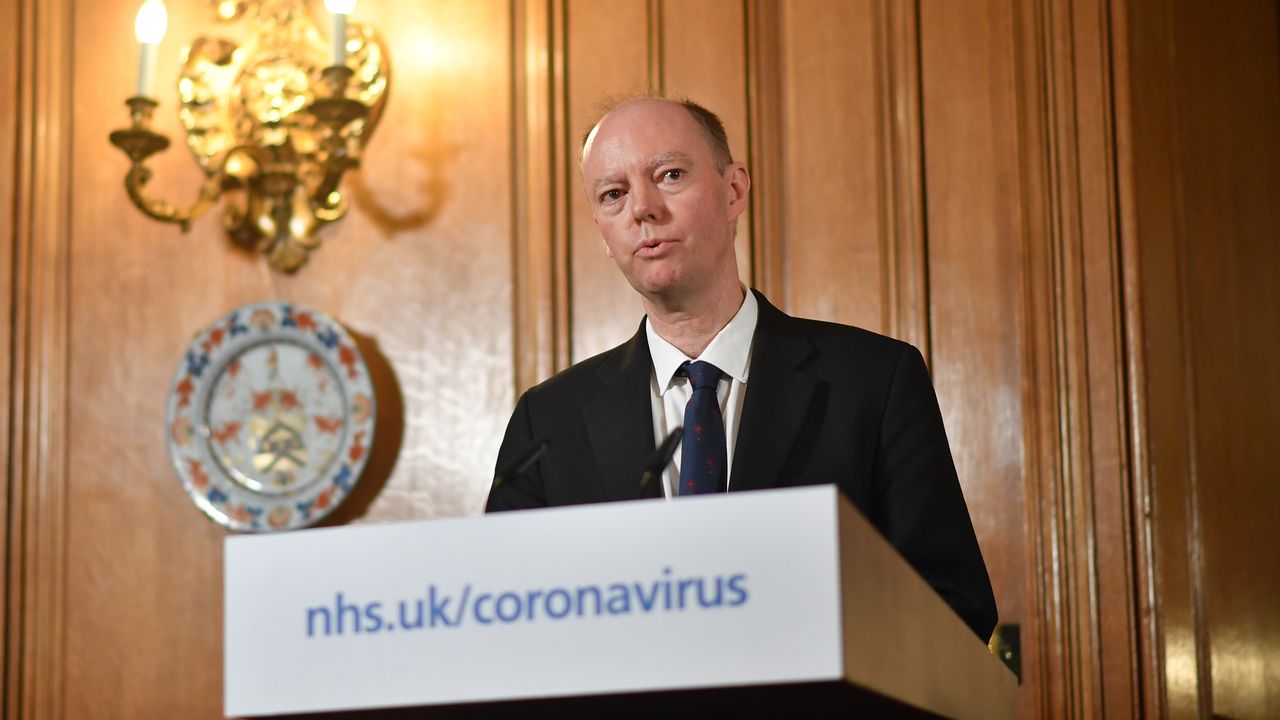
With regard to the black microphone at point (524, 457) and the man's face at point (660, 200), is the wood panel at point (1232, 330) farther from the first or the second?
the black microphone at point (524, 457)

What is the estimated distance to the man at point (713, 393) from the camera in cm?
177

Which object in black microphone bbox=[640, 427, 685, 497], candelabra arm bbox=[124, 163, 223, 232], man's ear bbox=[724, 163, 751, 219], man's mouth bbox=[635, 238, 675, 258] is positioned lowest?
black microphone bbox=[640, 427, 685, 497]

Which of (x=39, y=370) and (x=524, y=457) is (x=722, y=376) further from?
(x=39, y=370)

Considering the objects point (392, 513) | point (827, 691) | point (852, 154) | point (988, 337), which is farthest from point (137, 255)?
point (827, 691)

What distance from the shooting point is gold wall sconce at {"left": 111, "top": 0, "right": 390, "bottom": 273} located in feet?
10.3

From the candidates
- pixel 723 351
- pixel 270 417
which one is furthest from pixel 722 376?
pixel 270 417

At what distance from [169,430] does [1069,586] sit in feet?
6.01

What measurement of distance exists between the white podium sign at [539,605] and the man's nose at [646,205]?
34.3 inches

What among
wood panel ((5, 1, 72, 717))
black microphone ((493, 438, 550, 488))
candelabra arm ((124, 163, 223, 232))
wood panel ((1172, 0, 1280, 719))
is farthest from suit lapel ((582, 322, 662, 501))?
wood panel ((5, 1, 72, 717))

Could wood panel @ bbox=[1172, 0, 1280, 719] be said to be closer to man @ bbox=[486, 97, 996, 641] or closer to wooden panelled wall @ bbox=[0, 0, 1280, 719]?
wooden panelled wall @ bbox=[0, 0, 1280, 719]

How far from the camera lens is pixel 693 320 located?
197 cm

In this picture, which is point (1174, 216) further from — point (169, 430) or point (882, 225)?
point (169, 430)

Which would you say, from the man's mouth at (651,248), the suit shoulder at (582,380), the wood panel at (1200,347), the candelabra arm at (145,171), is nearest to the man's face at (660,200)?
the man's mouth at (651,248)

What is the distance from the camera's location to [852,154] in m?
2.97
